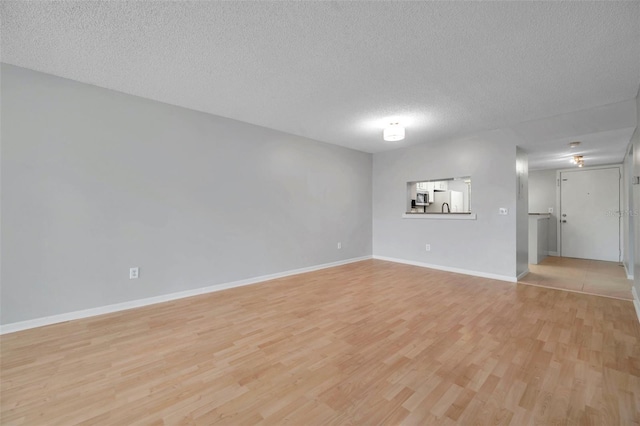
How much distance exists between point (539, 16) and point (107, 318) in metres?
4.64

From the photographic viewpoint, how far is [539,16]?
1.77 m

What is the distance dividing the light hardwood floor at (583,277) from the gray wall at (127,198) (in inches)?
165

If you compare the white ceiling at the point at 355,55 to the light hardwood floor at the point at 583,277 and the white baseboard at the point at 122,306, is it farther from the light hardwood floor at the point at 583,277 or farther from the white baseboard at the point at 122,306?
the white baseboard at the point at 122,306

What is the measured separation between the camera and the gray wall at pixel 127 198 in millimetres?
2471

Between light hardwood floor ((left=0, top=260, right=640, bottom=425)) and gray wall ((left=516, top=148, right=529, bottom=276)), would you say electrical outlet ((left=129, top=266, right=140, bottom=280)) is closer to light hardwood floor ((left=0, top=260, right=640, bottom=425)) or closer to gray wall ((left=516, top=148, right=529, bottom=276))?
light hardwood floor ((left=0, top=260, right=640, bottom=425))

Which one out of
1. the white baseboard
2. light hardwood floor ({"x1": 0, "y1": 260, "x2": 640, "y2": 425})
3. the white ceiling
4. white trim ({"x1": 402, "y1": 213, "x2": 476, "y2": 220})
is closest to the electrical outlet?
Result: the white baseboard

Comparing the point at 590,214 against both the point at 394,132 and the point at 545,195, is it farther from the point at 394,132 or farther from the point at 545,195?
the point at 394,132

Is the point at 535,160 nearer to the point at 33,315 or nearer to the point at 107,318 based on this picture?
the point at 107,318

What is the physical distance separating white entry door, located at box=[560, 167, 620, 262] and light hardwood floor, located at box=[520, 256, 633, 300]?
1.17ft

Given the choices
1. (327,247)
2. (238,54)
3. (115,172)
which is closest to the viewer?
(238,54)

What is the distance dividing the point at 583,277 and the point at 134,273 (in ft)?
22.5

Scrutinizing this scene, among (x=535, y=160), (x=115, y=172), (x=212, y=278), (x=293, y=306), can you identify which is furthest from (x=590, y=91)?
(x=115, y=172)

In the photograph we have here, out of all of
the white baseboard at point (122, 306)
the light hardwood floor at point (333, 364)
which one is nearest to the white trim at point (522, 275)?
the light hardwood floor at point (333, 364)

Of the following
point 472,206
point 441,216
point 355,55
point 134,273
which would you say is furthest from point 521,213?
point 134,273
